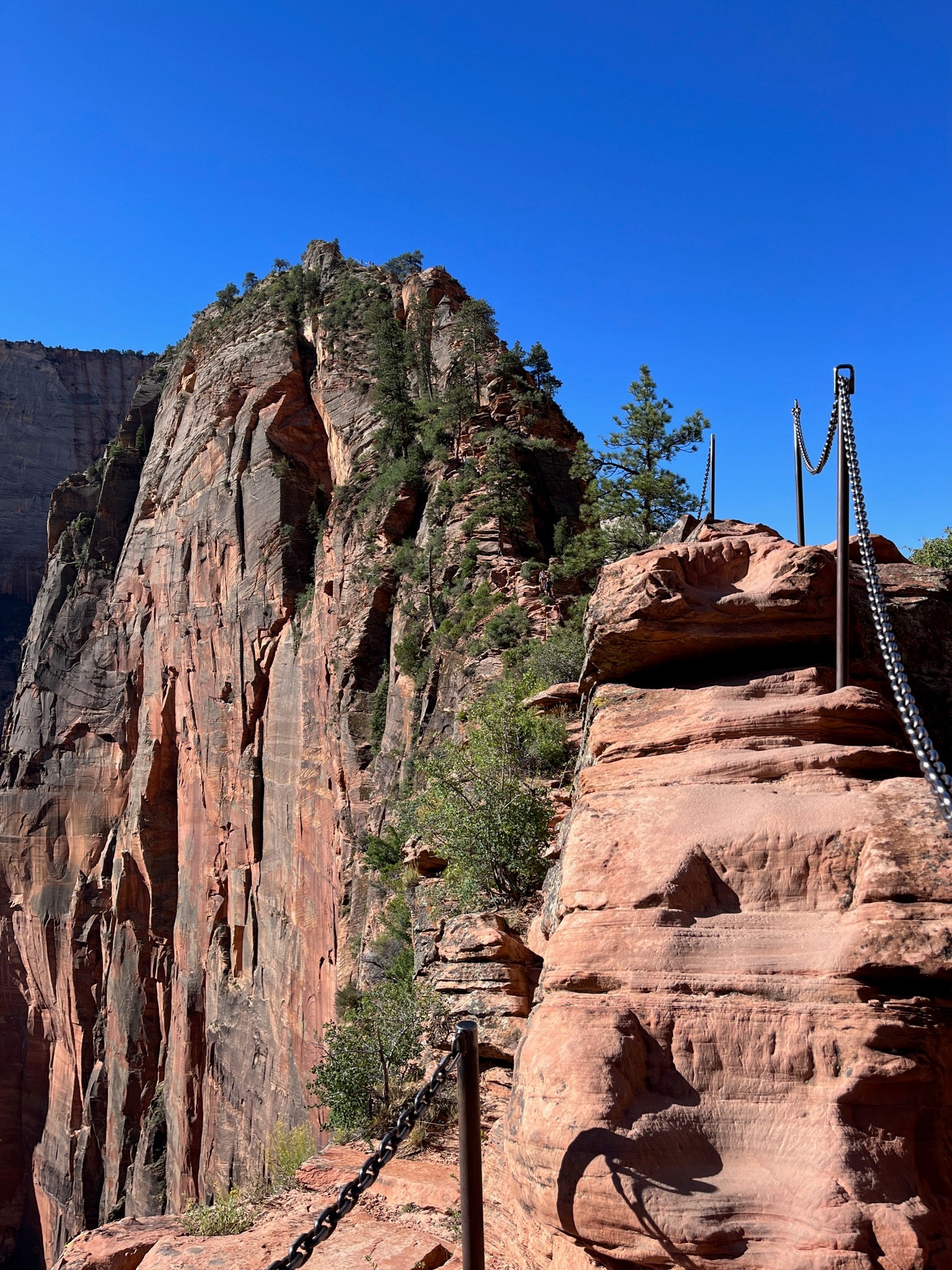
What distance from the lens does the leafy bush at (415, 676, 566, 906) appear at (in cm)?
1291

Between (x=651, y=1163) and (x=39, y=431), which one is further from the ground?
(x=39, y=431)

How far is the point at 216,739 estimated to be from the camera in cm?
3959

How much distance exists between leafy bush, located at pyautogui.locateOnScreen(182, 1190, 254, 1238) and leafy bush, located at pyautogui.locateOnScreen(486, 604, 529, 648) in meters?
14.0

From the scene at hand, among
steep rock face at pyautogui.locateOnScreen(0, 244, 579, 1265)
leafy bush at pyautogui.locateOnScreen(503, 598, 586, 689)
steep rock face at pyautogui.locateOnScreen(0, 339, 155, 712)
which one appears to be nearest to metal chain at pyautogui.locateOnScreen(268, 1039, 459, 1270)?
leafy bush at pyautogui.locateOnScreen(503, 598, 586, 689)

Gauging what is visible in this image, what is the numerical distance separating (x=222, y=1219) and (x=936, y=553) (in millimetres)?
24232

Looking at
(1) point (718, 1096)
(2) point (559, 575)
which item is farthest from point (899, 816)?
(2) point (559, 575)

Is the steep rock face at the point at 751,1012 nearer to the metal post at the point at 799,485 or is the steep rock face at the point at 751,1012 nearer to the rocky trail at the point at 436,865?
the rocky trail at the point at 436,865

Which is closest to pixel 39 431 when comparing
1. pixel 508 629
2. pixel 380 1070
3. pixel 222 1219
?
pixel 508 629

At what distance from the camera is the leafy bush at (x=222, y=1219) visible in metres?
8.52

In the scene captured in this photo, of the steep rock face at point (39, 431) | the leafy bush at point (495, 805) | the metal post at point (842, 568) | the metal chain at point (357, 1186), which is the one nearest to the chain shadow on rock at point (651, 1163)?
the metal chain at point (357, 1186)

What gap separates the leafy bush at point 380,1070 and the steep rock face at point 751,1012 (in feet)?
13.9

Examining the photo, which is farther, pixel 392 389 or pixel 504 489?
pixel 392 389

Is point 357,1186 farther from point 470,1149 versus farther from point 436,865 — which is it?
point 436,865

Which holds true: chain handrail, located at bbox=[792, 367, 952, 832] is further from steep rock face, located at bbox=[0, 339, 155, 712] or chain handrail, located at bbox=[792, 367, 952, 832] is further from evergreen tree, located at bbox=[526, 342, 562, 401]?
steep rock face, located at bbox=[0, 339, 155, 712]
